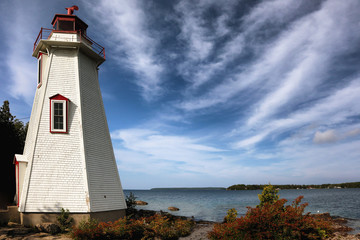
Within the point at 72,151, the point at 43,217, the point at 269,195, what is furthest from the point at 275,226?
the point at 43,217

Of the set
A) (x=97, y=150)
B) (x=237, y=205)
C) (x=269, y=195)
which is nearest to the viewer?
(x=269, y=195)

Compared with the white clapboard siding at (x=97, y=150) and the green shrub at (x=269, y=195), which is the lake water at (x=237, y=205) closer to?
the green shrub at (x=269, y=195)

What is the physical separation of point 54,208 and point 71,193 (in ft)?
3.90

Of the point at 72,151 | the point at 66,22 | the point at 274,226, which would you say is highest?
the point at 66,22

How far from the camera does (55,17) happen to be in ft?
60.8

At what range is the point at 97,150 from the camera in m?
16.6

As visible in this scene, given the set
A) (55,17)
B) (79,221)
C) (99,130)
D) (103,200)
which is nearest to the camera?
(79,221)

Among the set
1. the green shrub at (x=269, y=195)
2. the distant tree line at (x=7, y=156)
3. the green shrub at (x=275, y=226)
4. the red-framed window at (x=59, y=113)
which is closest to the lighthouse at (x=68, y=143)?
the red-framed window at (x=59, y=113)

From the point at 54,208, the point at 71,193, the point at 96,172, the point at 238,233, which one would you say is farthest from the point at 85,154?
the point at 238,233

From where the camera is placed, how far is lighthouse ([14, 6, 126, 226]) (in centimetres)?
1476

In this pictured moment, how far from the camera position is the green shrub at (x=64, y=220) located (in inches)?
555

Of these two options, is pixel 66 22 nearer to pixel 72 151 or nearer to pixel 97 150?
pixel 72 151

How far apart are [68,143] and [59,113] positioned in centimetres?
212

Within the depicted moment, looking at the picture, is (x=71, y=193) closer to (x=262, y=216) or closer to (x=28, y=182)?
(x=28, y=182)
